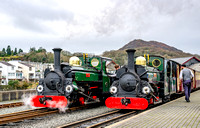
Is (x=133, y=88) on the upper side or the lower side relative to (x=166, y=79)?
lower

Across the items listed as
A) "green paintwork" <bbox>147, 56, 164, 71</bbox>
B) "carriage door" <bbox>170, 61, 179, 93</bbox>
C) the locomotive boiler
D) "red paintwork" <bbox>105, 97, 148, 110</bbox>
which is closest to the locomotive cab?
"red paintwork" <bbox>105, 97, 148, 110</bbox>

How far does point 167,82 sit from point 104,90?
11.8ft

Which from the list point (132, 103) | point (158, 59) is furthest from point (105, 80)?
point (132, 103)

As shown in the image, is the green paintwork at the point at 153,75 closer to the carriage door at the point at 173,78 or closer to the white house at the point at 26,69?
the carriage door at the point at 173,78

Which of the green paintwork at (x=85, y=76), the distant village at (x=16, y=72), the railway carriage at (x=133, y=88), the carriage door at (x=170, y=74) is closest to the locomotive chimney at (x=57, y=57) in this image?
the green paintwork at (x=85, y=76)

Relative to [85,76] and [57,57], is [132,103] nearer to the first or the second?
[85,76]

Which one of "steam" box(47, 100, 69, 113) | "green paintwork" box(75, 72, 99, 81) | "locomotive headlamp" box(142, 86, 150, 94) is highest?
"green paintwork" box(75, 72, 99, 81)

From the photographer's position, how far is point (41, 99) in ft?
30.7

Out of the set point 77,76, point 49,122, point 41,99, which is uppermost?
point 77,76

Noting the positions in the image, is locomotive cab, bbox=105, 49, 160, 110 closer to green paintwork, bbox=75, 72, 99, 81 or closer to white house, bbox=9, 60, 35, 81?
green paintwork, bbox=75, 72, 99, 81

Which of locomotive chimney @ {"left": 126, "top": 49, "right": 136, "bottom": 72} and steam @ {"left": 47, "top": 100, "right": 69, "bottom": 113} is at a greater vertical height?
locomotive chimney @ {"left": 126, "top": 49, "right": 136, "bottom": 72}

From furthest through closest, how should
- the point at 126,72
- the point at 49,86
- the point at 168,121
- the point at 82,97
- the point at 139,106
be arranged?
the point at 82,97, the point at 49,86, the point at 126,72, the point at 139,106, the point at 168,121

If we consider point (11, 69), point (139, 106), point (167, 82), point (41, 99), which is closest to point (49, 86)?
point (41, 99)

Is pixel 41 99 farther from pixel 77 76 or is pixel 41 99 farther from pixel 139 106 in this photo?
pixel 139 106
